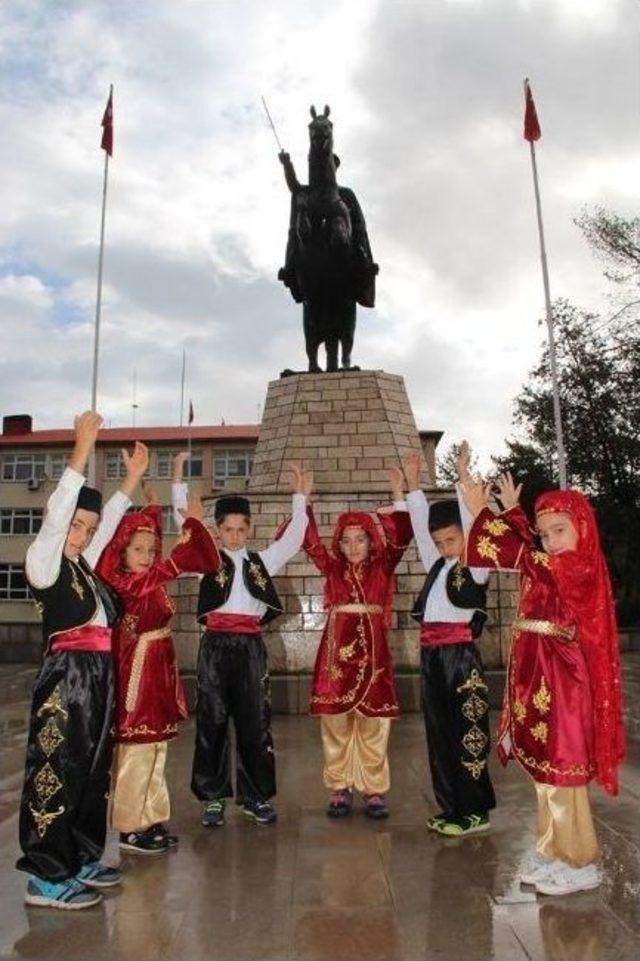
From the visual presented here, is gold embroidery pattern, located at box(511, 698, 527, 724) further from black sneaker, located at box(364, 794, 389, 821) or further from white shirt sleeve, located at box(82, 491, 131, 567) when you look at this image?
white shirt sleeve, located at box(82, 491, 131, 567)

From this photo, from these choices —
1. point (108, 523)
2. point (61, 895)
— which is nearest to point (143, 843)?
point (61, 895)

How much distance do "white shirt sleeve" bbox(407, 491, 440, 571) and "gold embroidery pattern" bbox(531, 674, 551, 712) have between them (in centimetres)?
143

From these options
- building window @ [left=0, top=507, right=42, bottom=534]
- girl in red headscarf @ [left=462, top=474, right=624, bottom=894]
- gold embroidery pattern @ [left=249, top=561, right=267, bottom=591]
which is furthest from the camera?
building window @ [left=0, top=507, right=42, bottom=534]

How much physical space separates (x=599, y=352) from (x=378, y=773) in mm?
22870

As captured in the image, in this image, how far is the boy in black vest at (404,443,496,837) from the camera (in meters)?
4.47

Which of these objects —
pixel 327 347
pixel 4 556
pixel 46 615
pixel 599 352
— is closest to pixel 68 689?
pixel 46 615

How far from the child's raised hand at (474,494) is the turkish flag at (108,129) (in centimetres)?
1274

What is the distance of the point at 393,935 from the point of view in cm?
311

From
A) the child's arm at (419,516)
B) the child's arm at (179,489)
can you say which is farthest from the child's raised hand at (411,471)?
the child's arm at (179,489)

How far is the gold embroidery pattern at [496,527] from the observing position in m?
3.98

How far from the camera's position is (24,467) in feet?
126

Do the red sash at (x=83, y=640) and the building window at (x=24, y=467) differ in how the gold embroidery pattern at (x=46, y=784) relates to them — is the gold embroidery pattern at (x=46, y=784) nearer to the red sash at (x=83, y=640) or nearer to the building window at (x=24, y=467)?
the red sash at (x=83, y=640)

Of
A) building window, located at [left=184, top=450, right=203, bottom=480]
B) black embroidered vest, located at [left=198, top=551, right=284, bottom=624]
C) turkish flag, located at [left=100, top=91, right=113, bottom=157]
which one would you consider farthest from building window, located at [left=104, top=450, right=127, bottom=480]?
black embroidered vest, located at [left=198, top=551, right=284, bottom=624]

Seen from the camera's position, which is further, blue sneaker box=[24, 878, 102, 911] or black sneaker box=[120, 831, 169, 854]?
black sneaker box=[120, 831, 169, 854]
